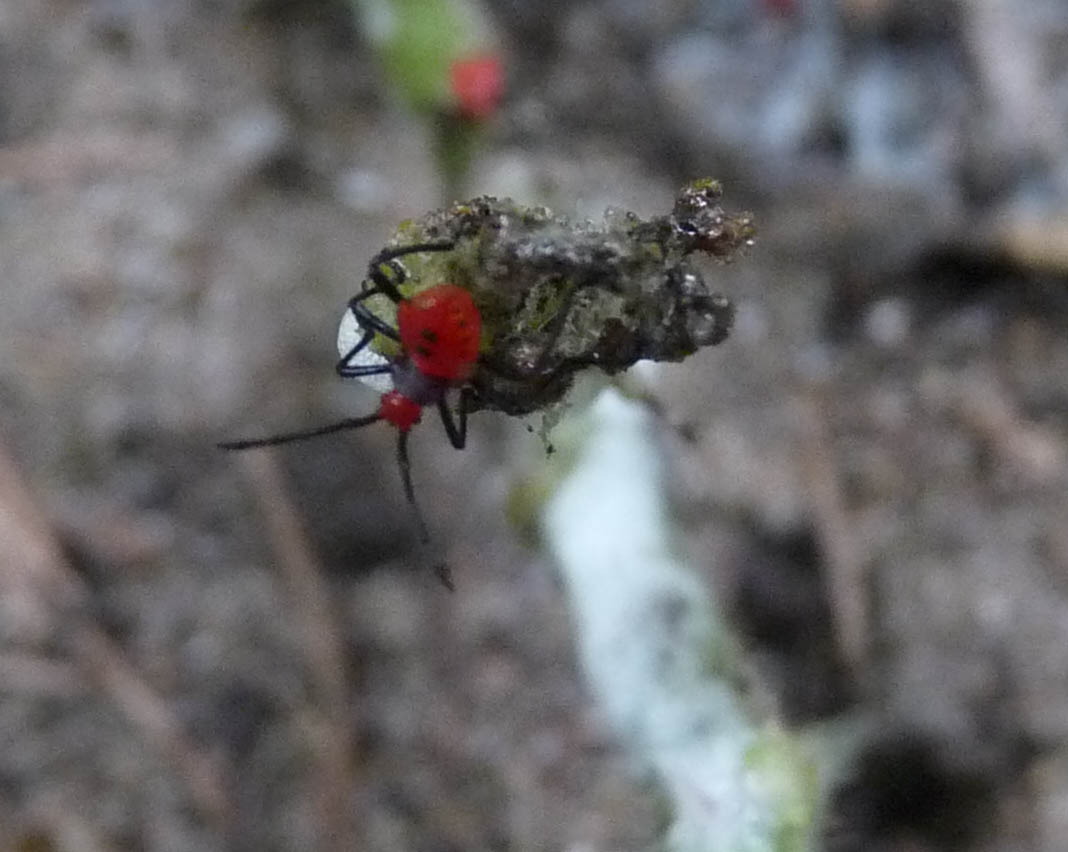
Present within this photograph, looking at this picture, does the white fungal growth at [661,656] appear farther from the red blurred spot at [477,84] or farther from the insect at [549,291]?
the red blurred spot at [477,84]

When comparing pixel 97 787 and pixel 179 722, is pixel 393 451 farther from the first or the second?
pixel 97 787

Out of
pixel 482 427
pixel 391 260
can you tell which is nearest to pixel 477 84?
pixel 482 427

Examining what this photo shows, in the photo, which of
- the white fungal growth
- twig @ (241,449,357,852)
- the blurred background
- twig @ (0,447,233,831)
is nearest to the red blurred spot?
the blurred background

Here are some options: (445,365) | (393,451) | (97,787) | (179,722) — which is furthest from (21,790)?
(445,365)

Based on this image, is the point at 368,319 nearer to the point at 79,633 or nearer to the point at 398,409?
the point at 398,409

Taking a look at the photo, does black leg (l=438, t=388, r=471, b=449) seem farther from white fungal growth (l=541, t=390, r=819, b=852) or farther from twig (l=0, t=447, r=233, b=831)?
twig (l=0, t=447, r=233, b=831)

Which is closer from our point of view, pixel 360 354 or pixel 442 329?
pixel 442 329
